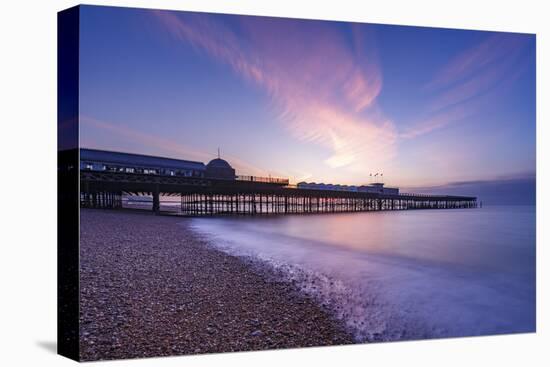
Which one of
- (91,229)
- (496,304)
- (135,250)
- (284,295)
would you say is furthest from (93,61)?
(496,304)

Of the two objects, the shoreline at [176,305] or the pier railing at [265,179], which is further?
the pier railing at [265,179]

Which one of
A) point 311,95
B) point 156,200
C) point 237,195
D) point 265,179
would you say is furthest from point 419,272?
point 156,200

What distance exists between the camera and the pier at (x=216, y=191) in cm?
542

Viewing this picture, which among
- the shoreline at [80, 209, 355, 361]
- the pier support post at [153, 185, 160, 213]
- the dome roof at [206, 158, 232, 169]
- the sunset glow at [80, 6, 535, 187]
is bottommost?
the shoreline at [80, 209, 355, 361]

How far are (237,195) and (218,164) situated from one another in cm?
127

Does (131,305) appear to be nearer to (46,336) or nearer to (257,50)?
(46,336)

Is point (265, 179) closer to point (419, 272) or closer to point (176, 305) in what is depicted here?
point (176, 305)

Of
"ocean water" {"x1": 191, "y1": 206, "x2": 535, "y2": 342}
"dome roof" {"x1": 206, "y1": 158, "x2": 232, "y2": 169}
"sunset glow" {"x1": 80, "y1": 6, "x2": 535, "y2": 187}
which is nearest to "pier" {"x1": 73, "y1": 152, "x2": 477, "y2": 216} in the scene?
"dome roof" {"x1": 206, "y1": 158, "x2": 232, "y2": 169}

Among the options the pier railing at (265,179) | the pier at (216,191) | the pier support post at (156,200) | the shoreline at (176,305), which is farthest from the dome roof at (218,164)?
the shoreline at (176,305)

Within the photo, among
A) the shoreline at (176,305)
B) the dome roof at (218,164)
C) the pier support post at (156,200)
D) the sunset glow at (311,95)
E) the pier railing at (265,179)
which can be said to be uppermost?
the sunset glow at (311,95)

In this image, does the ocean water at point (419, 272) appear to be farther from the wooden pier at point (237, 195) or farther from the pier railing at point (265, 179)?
the pier railing at point (265, 179)

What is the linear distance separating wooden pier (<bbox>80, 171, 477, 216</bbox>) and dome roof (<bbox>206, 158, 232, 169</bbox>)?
28cm

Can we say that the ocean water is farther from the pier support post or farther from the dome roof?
the dome roof

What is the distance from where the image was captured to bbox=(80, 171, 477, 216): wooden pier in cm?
558
